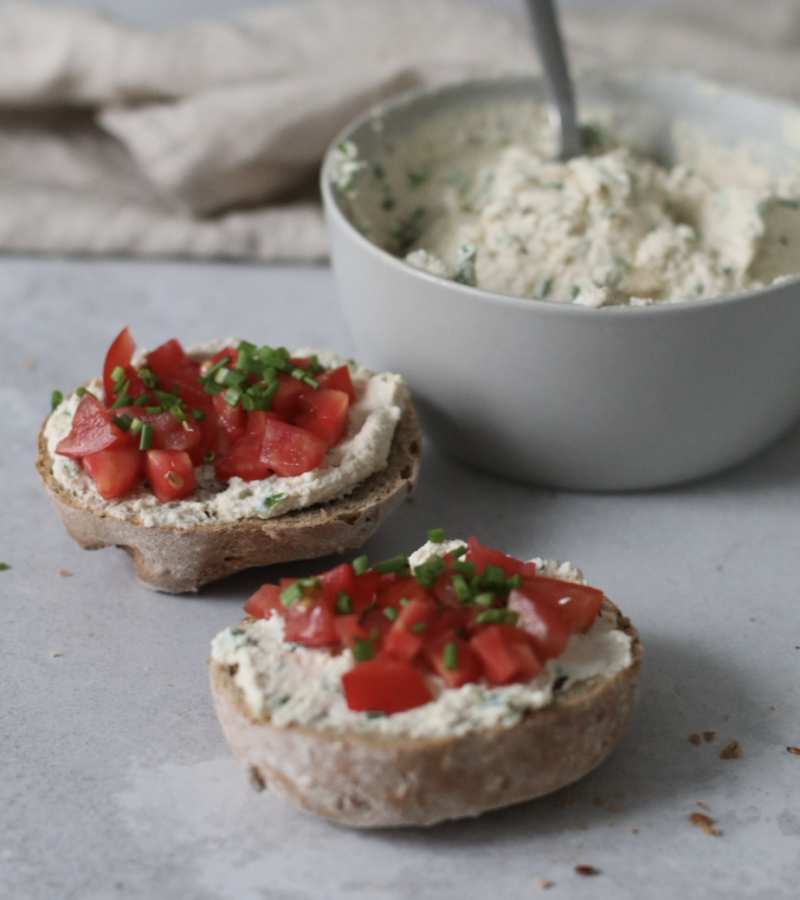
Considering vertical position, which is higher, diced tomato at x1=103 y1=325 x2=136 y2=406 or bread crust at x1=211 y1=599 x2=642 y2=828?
diced tomato at x1=103 y1=325 x2=136 y2=406

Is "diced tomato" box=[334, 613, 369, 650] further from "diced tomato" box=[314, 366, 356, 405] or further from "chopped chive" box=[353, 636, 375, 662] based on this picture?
"diced tomato" box=[314, 366, 356, 405]

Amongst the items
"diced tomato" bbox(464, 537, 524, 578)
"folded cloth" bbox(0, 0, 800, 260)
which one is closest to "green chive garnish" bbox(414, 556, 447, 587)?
"diced tomato" bbox(464, 537, 524, 578)

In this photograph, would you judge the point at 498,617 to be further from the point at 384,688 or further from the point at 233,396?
the point at 233,396

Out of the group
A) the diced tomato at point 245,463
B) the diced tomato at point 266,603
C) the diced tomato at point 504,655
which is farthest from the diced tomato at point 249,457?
the diced tomato at point 504,655

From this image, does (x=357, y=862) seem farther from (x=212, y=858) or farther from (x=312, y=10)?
(x=312, y=10)

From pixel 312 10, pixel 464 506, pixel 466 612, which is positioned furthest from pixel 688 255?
pixel 312 10

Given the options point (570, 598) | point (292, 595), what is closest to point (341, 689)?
point (292, 595)
